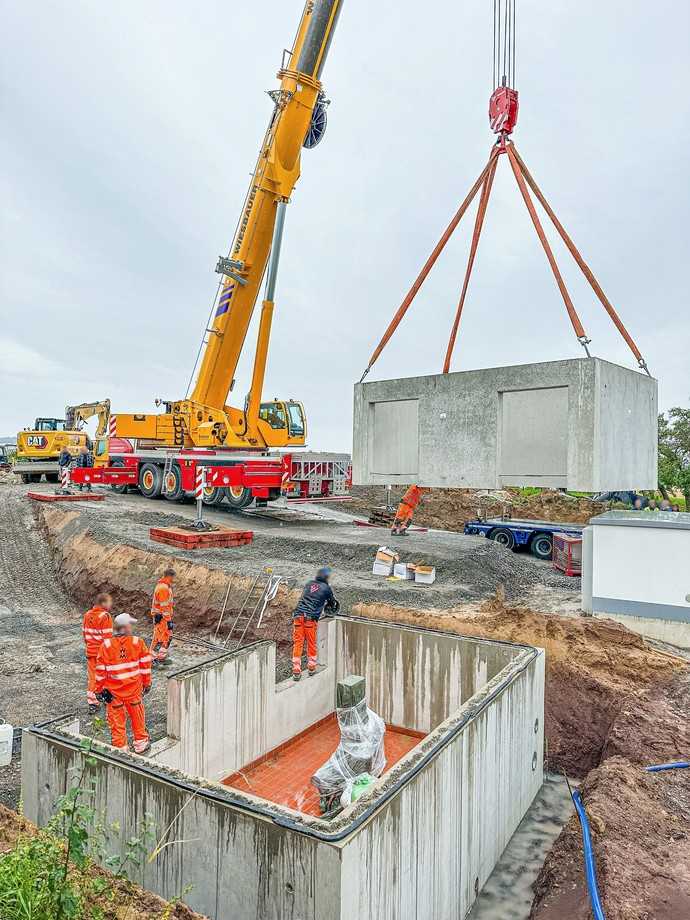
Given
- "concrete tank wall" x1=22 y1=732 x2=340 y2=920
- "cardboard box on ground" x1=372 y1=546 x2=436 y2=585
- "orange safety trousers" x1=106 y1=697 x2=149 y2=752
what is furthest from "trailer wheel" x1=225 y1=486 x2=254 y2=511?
"concrete tank wall" x1=22 y1=732 x2=340 y2=920

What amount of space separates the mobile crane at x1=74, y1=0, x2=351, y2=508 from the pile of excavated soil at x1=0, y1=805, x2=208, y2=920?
1272 centimetres

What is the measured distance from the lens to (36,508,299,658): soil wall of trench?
1060cm

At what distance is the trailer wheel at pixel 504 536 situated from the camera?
17594 mm

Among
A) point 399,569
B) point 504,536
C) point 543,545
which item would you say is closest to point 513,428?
point 399,569

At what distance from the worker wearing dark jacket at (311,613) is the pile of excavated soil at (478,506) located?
1546 centimetres

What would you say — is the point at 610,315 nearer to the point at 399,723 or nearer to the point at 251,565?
the point at 399,723

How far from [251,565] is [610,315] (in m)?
7.74

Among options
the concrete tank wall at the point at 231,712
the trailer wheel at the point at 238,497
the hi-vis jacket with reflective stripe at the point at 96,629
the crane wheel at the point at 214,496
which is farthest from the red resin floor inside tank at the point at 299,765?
the trailer wheel at the point at 238,497

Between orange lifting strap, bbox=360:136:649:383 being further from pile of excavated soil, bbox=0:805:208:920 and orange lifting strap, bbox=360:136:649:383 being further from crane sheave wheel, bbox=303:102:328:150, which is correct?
crane sheave wheel, bbox=303:102:328:150

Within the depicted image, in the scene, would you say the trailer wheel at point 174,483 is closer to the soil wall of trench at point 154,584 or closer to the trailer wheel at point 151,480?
the trailer wheel at point 151,480

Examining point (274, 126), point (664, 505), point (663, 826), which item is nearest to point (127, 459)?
point (274, 126)

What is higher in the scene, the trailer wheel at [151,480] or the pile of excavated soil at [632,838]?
the trailer wheel at [151,480]

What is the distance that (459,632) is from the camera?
9.17 m

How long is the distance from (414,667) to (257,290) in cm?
1138
